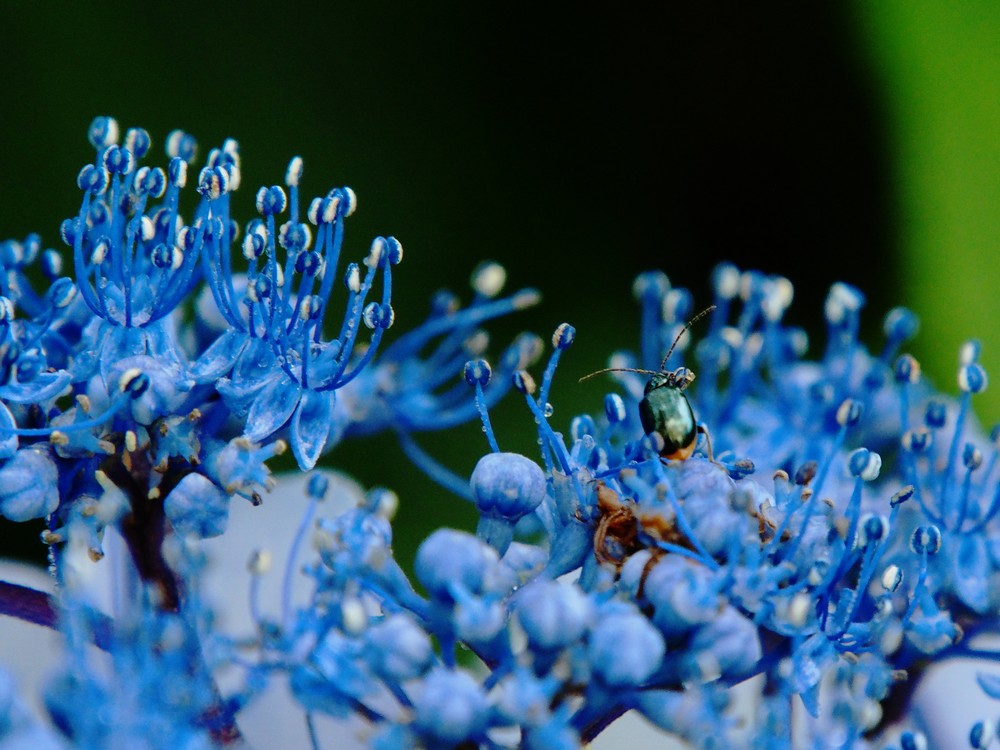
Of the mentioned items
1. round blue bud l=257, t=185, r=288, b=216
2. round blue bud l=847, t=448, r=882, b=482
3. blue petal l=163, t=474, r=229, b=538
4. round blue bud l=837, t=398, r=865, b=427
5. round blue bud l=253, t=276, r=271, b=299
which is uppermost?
round blue bud l=257, t=185, r=288, b=216

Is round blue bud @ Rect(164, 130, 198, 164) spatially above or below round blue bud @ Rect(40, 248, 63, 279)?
above

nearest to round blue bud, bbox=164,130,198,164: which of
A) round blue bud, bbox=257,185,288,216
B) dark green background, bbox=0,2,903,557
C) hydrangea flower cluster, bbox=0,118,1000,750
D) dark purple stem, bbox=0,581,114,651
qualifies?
hydrangea flower cluster, bbox=0,118,1000,750

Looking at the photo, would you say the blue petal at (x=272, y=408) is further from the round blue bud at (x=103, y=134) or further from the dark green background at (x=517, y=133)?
the dark green background at (x=517, y=133)

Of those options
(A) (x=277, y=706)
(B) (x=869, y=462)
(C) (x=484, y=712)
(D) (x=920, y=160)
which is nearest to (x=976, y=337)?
(D) (x=920, y=160)

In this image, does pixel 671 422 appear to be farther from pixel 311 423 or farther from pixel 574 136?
pixel 574 136

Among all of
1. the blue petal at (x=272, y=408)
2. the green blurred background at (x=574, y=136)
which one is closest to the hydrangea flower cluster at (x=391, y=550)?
the blue petal at (x=272, y=408)

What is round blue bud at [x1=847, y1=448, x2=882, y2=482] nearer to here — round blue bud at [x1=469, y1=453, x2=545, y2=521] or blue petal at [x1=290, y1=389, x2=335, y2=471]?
round blue bud at [x1=469, y1=453, x2=545, y2=521]
